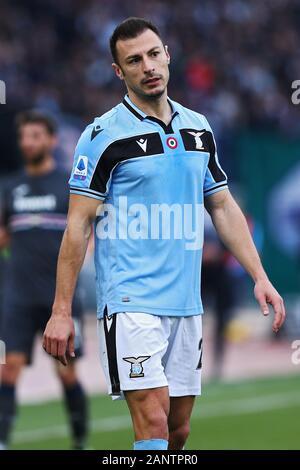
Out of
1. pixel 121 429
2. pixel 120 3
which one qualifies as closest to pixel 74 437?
pixel 121 429

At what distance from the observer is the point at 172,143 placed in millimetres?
5883

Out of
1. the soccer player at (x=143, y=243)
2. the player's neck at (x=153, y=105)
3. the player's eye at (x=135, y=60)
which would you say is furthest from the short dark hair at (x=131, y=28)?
→ the player's neck at (x=153, y=105)

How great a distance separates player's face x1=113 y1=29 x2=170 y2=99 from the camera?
5848mm

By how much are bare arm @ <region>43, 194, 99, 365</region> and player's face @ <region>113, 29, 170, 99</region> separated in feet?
2.05

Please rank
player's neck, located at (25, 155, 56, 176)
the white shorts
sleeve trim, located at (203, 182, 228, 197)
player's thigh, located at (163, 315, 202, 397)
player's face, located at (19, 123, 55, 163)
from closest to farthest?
the white shorts → player's thigh, located at (163, 315, 202, 397) → sleeve trim, located at (203, 182, 228, 197) → player's face, located at (19, 123, 55, 163) → player's neck, located at (25, 155, 56, 176)

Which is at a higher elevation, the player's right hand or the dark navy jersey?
the dark navy jersey

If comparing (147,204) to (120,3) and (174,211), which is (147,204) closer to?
(174,211)

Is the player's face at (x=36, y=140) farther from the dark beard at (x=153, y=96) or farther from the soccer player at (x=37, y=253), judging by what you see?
the dark beard at (x=153, y=96)

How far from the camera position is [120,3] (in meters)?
22.3

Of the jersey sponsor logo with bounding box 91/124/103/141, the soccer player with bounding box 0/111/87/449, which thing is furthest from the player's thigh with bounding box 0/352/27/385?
the jersey sponsor logo with bounding box 91/124/103/141

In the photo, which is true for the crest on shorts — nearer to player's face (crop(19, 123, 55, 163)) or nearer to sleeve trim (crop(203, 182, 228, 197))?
sleeve trim (crop(203, 182, 228, 197))

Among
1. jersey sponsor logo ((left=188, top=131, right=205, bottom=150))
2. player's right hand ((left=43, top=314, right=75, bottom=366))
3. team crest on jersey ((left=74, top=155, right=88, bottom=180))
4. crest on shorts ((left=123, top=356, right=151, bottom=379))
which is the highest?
jersey sponsor logo ((left=188, top=131, right=205, bottom=150))

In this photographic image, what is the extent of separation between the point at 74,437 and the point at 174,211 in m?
3.63

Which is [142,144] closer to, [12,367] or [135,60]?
[135,60]
